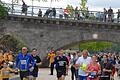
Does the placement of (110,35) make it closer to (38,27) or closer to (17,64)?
(38,27)

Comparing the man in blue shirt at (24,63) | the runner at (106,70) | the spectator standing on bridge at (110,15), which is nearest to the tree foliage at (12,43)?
the spectator standing on bridge at (110,15)

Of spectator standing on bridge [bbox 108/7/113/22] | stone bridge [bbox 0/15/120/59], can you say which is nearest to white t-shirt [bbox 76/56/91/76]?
spectator standing on bridge [bbox 108/7/113/22]

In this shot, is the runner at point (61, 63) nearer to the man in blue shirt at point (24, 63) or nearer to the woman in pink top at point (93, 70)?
the man in blue shirt at point (24, 63)

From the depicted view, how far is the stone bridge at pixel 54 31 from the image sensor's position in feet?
155

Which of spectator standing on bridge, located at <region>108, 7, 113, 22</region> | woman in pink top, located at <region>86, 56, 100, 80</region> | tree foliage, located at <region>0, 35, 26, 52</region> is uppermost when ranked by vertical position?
woman in pink top, located at <region>86, 56, 100, 80</region>

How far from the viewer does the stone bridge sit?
47.2 m

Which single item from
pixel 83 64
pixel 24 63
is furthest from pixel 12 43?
pixel 83 64

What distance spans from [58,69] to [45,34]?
2864cm

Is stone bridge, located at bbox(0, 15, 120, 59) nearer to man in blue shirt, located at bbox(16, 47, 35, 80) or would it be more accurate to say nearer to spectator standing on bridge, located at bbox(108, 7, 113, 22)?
spectator standing on bridge, located at bbox(108, 7, 113, 22)

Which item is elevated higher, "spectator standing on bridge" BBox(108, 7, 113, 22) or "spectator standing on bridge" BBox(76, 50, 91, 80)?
"spectator standing on bridge" BBox(76, 50, 91, 80)

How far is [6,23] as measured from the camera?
47.1m

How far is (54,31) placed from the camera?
48406 mm

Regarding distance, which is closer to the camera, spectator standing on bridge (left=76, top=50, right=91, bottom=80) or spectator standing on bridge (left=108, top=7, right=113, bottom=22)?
spectator standing on bridge (left=76, top=50, right=91, bottom=80)

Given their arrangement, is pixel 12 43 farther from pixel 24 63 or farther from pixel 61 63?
pixel 24 63
